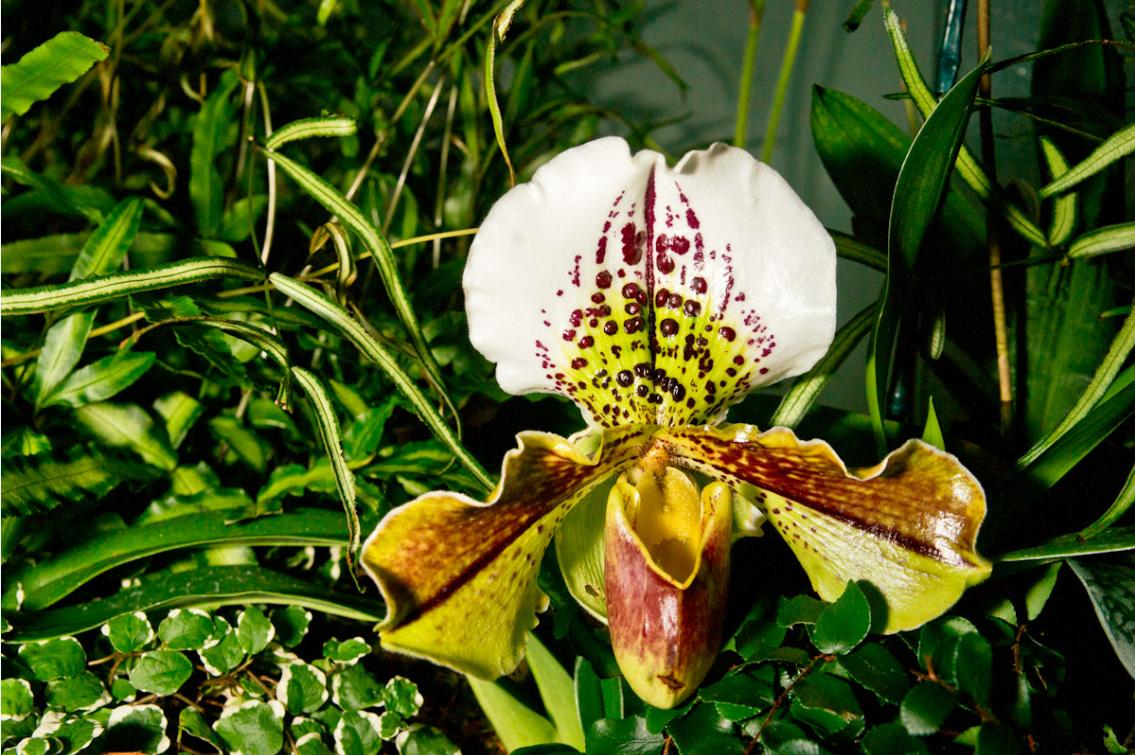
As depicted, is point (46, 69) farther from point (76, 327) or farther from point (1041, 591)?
point (1041, 591)

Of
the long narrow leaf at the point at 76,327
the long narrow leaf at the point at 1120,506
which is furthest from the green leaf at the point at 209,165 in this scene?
the long narrow leaf at the point at 1120,506

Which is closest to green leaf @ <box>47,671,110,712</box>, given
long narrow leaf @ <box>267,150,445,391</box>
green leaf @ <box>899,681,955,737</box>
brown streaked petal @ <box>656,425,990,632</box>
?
long narrow leaf @ <box>267,150,445,391</box>

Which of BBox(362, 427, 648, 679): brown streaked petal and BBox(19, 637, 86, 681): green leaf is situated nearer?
BBox(362, 427, 648, 679): brown streaked petal

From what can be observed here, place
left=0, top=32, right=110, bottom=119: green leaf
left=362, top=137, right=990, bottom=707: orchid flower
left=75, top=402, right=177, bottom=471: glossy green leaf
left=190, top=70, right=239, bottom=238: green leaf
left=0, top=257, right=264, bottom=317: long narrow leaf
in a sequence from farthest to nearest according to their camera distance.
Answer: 1. left=190, top=70, right=239, bottom=238: green leaf
2. left=75, top=402, right=177, bottom=471: glossy green leaf
3. left=0, top=32, right=110, bottom=119: green leaf
4. left=0, top=257, right=264, bottom=317: long narrow leaf
5. left=362, top=137, right=990, bottom=707: orchid flower

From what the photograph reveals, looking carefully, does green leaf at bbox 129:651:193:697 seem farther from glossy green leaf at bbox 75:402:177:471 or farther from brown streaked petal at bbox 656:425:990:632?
brown streaked petal at bbox 656:425:990:632

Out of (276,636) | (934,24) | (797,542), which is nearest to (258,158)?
(276,636)

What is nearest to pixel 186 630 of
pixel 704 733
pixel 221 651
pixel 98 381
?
pixel 221 651

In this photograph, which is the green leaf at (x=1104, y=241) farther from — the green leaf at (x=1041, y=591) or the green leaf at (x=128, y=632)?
the green leaf at (x=128, y=632)
